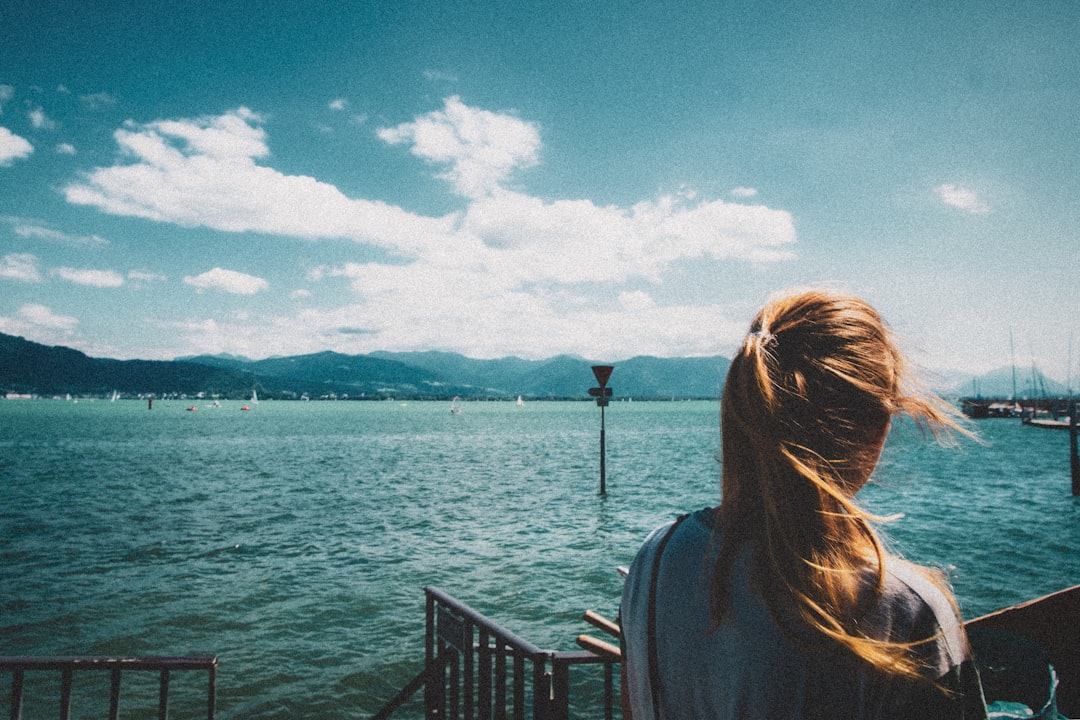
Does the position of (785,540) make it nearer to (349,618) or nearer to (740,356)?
(740,356)

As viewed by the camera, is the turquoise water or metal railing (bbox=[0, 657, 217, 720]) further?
the turquoise water

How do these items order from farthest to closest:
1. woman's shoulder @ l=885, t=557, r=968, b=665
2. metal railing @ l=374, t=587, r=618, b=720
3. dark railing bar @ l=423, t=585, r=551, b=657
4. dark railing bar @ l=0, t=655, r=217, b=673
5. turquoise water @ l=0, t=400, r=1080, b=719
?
turquoise water @ l=0, t=400, r=1080, b=719
dark railing bar @ l=0, t=655, r=217, b=673
metal railing @ l=374, t=587, r=618, b=720
dark railing bar @ l=423, t=585, r=551, b=657
woman's shoulder @ l=885, t=557, r=968, b=665

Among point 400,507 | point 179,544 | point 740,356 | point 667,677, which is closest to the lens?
point 667,677

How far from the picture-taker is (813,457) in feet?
4.18

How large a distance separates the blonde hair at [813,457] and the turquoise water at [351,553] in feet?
0.59

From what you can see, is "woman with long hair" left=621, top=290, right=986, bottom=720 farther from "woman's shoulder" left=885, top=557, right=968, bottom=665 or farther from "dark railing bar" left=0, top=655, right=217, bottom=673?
"dark railing bar" left=0, top=655, right=217, bottom=673

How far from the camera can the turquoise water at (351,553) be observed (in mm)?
10297

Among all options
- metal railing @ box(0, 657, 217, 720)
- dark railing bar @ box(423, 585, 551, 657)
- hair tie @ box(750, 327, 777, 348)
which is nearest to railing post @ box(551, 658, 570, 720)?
dark railing bar @ box(423, 585, 551, 657)

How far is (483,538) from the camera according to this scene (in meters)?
19.2

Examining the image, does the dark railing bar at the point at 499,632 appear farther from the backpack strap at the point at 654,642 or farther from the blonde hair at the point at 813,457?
the blonde hair at the point at 813,457

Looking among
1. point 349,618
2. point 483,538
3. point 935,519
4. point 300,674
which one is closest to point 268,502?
point 483,538

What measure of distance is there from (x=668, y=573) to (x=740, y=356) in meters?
0.52

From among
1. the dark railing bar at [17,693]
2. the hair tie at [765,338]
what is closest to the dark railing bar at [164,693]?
the dark railing bar at [17,693]

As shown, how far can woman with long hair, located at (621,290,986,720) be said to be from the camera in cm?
114
